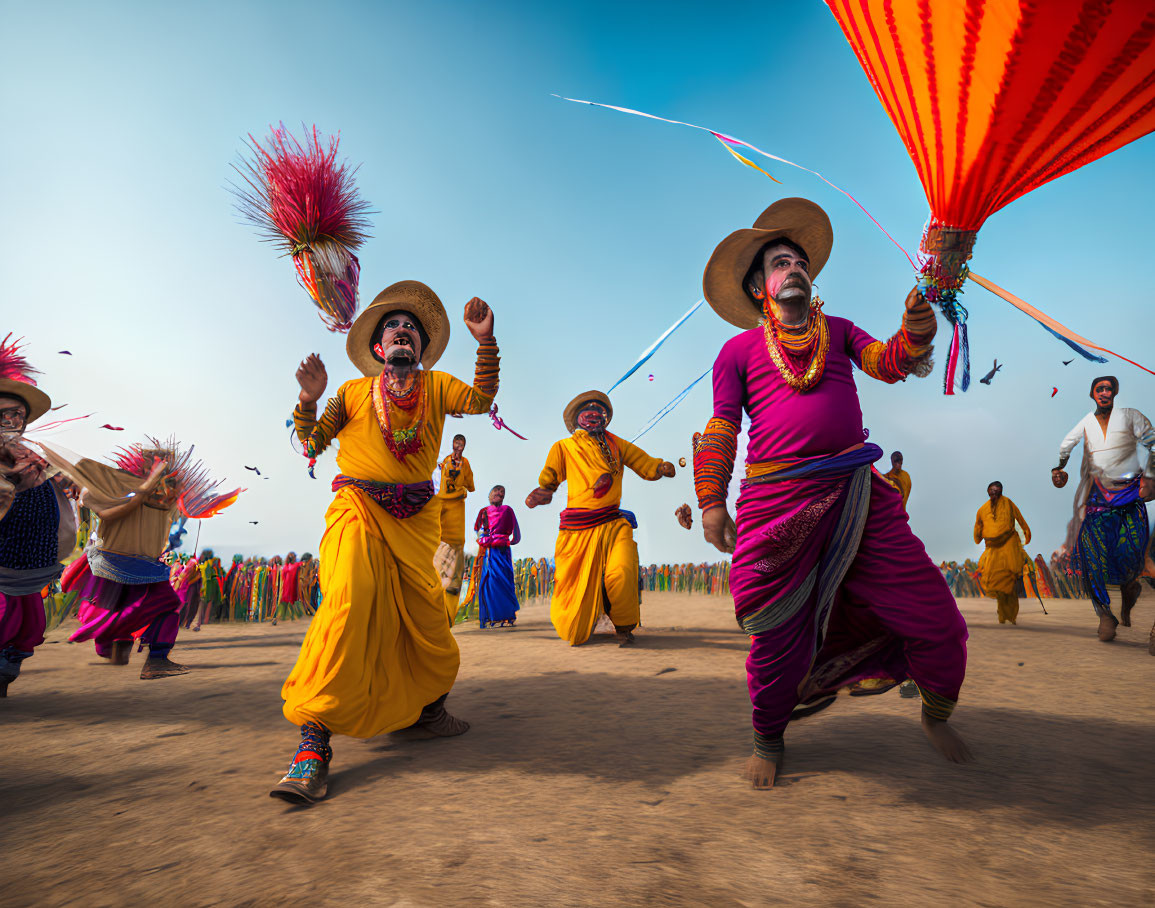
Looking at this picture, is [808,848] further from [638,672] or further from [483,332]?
[638,672]

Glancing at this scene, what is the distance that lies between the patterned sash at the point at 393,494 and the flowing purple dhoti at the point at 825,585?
1817 mm

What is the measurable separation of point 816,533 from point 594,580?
4.73 m

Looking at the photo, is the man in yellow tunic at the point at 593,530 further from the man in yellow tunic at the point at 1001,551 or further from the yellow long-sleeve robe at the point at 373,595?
the man in yellow tunic at the point at 1001,551

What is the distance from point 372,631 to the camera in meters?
3.27

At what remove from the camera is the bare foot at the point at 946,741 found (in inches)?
110

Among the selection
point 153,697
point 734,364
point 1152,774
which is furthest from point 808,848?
point 153,697

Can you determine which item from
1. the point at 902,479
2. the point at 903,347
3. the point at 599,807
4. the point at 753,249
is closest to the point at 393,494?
the point at 599,807

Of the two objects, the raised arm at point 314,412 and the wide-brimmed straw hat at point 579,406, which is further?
the wide-brimmed straw hat at point 579,406

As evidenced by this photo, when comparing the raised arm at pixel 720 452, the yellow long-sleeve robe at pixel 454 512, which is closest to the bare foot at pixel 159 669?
the yellow long-sleeve robe at pixel 454 512

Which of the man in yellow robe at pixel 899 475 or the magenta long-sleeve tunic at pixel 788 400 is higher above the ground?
the man in yellow robe at pixel 899 475

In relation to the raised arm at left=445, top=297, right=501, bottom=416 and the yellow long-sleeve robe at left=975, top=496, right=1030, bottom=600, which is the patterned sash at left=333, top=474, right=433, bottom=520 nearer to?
the raised arm at left=445, top=297, right=501, bottom=416

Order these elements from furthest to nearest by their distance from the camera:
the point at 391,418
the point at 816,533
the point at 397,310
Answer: the point at 397,310, the point at 391,418, the point at 816,533

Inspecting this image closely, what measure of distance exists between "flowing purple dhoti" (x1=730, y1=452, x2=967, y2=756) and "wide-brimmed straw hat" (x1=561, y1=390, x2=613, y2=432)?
5.14 metres

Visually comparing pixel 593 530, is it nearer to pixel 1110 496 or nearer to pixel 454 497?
pixel 454 497
